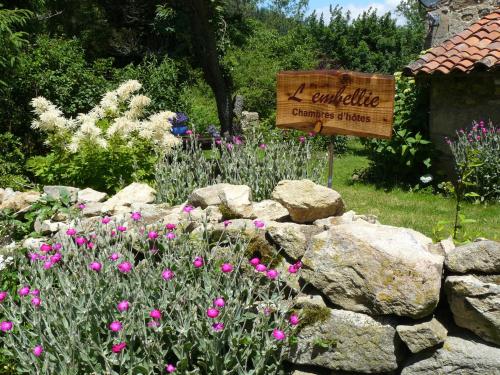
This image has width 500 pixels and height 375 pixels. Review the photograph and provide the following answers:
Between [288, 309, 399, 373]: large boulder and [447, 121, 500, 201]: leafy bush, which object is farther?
[447, 121, 500, 201]: leafy bush

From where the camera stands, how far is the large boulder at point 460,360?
8.80 ft

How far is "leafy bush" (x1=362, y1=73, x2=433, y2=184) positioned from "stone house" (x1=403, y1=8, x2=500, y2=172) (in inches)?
10.2

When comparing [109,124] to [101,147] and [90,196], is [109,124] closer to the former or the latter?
[101,147]

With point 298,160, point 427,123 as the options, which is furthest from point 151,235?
point 427,123

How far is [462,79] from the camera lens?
786cm

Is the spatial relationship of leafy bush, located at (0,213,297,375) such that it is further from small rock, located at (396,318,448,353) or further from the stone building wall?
the stone building wall

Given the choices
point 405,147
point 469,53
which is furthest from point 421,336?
point 469,53

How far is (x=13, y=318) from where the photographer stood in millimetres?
2541

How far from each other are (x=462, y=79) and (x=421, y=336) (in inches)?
242

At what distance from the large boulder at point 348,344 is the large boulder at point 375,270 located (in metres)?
0.08

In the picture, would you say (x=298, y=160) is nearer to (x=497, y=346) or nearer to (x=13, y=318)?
(x=497, y=346)

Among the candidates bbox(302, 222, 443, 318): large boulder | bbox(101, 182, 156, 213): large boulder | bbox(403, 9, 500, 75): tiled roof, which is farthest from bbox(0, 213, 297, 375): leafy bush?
bbox(403, 9, 500, 75): tiled roof

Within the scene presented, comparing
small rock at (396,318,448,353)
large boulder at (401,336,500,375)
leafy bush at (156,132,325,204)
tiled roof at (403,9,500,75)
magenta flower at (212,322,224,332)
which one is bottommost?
large boulder at (401,336,500,375)

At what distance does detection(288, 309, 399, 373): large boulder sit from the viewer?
2787mm
